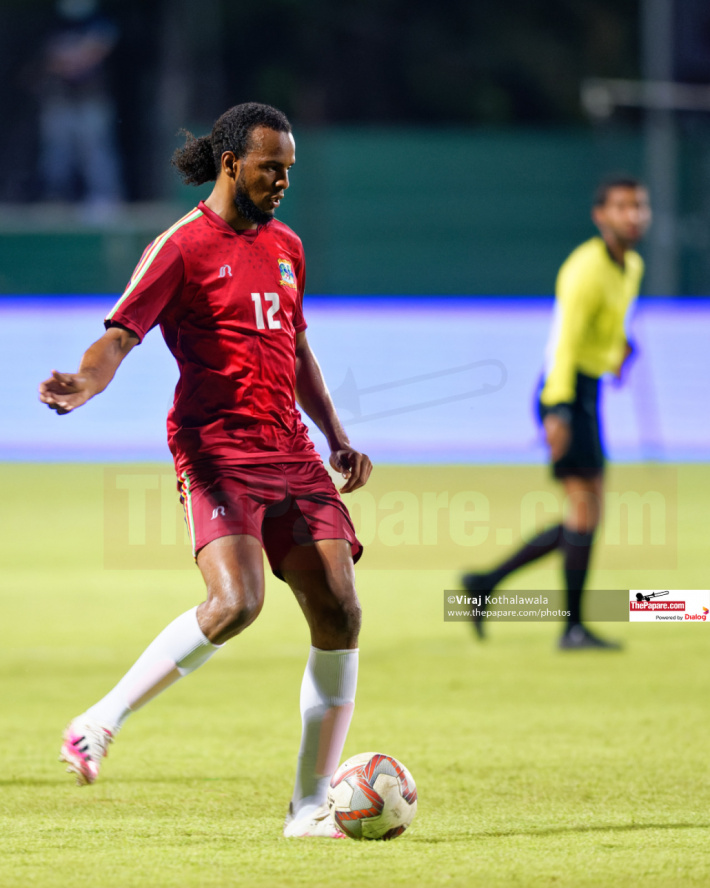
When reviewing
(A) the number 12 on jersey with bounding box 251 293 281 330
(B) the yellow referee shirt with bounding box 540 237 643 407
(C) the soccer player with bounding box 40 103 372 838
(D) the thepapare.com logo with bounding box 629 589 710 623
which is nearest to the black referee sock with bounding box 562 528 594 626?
(B) the yellow referee shirt with bounding box 540 237 643 407

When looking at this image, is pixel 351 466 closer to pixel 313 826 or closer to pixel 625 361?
pixel 313 826

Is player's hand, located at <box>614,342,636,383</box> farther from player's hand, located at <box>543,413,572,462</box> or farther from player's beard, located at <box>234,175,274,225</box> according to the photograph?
player's beard, located at <box>234,175,274,225</box>

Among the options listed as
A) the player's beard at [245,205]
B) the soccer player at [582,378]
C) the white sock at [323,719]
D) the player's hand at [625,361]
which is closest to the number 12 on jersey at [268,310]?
the player's beard at [245,205]

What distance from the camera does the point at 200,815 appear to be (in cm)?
454

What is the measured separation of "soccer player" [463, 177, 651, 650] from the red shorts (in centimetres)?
319

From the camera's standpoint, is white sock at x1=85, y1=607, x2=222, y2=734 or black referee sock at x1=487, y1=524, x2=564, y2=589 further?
black referee sock at x1=487, y1=524, x2=564, y2=589

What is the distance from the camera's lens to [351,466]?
4.57 m

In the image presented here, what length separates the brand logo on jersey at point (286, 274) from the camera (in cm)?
448

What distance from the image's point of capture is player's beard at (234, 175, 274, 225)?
440 centimetres

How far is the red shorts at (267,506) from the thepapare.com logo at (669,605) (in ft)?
14.9

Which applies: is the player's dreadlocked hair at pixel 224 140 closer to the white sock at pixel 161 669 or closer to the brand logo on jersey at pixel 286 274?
the brand logo on jersey at pixel 286 274

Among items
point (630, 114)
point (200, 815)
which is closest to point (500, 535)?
point (200, 815)

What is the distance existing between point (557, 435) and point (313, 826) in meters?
3.59

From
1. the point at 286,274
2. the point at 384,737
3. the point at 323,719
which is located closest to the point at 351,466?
the point at 286,274
